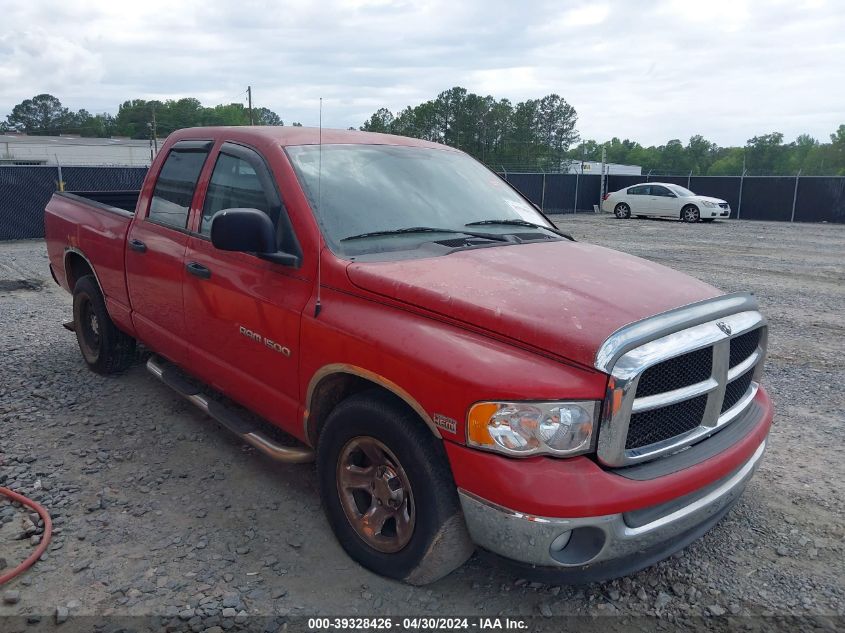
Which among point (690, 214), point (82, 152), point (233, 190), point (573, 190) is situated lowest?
point (690, 214)

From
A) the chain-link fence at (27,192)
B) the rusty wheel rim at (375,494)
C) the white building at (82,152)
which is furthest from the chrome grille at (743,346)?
the white building at (82,152)

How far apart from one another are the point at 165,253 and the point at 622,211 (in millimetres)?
24274

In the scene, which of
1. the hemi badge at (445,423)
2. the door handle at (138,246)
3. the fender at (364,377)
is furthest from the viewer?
the door handle at (138,246)

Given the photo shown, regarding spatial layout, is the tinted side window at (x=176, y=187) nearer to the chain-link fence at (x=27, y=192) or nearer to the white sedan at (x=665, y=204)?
the chain-link fence at (x=27, y=192)

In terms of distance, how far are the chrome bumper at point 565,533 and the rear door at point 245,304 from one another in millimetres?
1247

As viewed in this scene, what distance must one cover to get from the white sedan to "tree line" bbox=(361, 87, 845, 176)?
31.8m

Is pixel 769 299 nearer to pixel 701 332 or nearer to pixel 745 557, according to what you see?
pixel 745 557

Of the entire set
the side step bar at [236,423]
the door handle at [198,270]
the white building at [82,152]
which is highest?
the white building at [82,152]

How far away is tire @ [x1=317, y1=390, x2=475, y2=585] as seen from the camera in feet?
8.74

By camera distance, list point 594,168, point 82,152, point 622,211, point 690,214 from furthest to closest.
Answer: point 594,168, point 82,152, point 622,211, point 690,214

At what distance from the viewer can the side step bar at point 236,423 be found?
3.42 metres

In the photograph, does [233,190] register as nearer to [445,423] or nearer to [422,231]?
[422,231]

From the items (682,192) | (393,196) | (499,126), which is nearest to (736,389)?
(393,196)

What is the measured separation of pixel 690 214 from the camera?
Answer: 24484mm
